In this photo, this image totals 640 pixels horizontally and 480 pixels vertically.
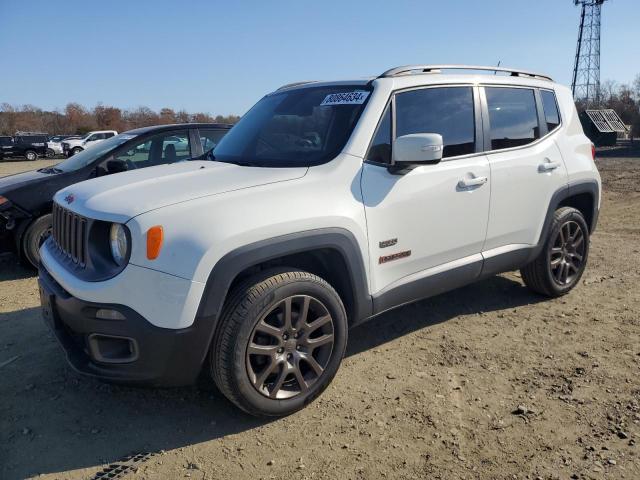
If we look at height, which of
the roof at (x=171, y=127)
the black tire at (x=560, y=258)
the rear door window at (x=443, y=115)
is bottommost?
the black tire at (x=560, y=258)

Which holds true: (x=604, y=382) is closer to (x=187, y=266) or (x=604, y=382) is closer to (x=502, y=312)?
(x=502, y=312)

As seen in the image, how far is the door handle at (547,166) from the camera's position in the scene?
13.8ft

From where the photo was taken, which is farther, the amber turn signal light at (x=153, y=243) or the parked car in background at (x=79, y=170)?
the parked car in background at (x=79, y=170)

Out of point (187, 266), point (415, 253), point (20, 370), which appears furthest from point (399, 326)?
point (20, 370)

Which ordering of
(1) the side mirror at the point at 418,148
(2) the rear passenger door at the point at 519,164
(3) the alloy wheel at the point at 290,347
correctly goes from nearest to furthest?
1. (3) the alloy wheel at the point at 290,347
2. (1) the side mirror at the point at 418,148
3. (2) the rear passenger door at the point at 519,164

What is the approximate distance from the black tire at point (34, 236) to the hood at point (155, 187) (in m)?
2.69

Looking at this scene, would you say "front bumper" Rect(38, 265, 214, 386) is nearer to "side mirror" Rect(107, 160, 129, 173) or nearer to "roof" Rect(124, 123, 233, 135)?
"side mirror" Rect(107, 160, 129, 173)

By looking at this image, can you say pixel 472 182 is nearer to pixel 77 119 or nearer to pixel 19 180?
pixel 19 180

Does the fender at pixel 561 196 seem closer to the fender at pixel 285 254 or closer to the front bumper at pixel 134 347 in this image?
the fender at pixel 285 254

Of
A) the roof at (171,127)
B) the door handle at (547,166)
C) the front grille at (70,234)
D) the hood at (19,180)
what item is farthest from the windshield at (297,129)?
the hood at (19,180)

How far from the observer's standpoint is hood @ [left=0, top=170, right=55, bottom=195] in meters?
5.62

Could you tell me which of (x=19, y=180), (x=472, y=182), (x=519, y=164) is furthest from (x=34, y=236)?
(x=519, y=164)

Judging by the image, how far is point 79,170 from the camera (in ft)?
19.6

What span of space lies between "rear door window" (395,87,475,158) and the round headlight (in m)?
1.86
